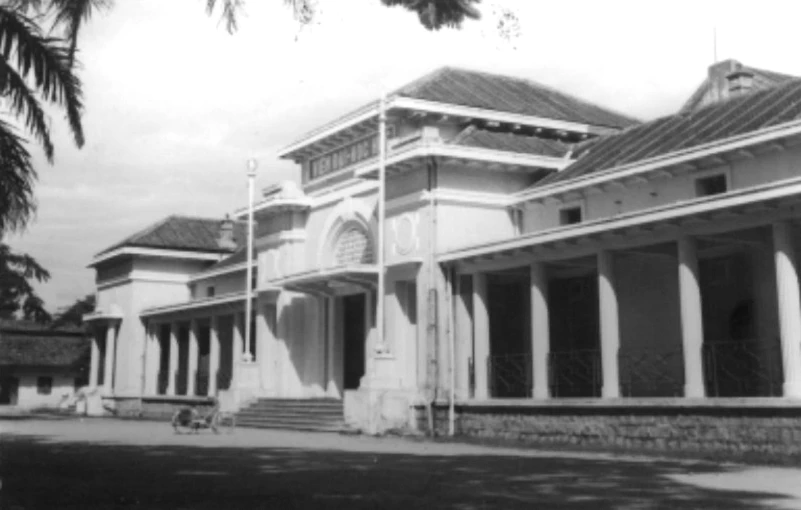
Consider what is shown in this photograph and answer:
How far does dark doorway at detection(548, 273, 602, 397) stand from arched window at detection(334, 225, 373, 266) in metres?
5.64

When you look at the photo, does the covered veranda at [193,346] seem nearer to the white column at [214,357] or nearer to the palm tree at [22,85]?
the white column at [214,357]

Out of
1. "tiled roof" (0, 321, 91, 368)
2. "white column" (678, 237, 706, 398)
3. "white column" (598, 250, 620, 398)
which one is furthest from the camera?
"tiled roof" (0, 321, 91, 368)

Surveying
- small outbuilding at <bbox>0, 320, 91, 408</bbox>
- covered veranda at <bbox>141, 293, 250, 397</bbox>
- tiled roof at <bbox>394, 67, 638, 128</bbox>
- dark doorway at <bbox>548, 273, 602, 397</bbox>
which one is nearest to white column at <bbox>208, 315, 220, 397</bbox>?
covered veranda at <bbox>141, 293, 250, 397</bbox>

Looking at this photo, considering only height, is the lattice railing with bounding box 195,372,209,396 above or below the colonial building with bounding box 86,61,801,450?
below

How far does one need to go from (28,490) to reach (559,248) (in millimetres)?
13323

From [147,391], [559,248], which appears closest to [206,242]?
[147,391]

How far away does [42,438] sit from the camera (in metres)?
22.0

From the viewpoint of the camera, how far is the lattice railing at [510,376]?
2420 cm

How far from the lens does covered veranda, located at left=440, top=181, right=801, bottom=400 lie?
1759cm

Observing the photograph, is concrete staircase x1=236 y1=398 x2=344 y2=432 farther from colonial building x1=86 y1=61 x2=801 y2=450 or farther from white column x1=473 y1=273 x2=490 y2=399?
white column x1=473 y1=273 x2=490 y2=399

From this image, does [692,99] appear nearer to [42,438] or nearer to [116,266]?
[42,438]

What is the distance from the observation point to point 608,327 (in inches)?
792

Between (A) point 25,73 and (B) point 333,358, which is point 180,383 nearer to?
(B) point 333,358

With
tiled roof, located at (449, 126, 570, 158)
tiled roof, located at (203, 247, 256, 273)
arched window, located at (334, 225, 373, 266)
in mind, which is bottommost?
arched window, located at (334, 225, 373, 266)
